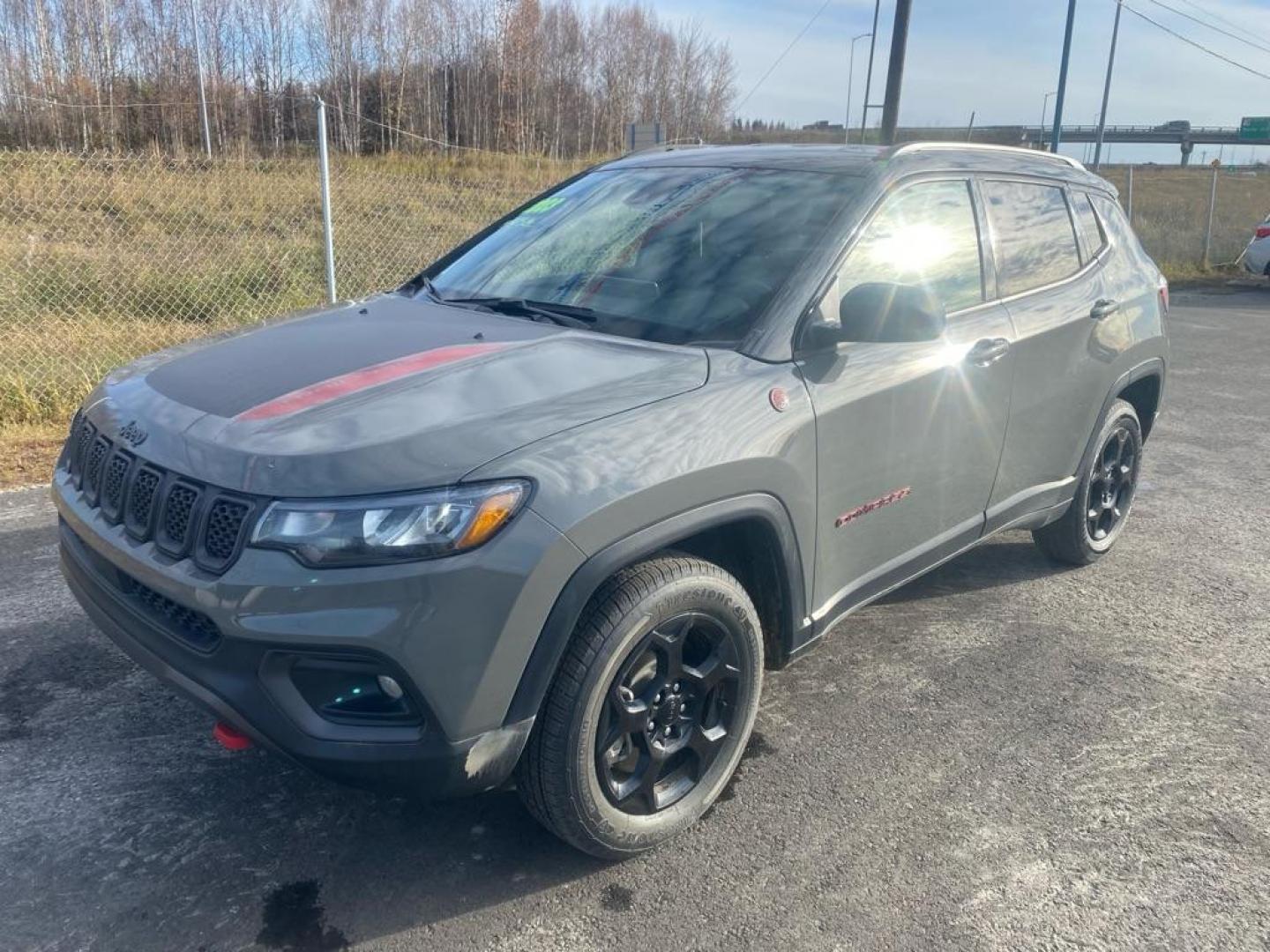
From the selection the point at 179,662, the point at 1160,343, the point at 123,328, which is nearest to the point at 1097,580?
the point at 1160,343

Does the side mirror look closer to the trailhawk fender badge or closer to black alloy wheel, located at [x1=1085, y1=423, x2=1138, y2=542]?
the trailhawk fender badge

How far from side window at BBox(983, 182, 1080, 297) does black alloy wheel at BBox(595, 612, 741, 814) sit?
6.23ft

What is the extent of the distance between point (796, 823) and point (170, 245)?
1058 centimetres

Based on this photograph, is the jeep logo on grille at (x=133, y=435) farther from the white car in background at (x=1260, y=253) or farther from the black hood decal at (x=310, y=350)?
the white car in background at (x=1260, y=253)

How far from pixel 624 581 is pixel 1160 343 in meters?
3.55

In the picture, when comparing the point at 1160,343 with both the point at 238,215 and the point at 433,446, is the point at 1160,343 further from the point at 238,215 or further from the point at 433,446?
the point at 238,215

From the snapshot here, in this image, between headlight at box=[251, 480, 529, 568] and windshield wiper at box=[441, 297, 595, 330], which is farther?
windshield wiper at box=[441, 297, 595, 330]

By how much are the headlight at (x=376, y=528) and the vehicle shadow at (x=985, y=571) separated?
263 cm

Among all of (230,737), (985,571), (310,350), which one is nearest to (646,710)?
(230,737)

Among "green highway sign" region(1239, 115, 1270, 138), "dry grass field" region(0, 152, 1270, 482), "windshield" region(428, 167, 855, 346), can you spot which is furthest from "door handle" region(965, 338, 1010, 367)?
"green highway sign" region(1239, 115, 1270, 138)

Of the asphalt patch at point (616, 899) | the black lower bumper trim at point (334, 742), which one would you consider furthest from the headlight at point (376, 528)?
the asphalt patch at point (616, 899)

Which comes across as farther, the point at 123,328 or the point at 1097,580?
the point at 123,328

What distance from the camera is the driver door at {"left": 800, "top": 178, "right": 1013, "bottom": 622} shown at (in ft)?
9.57

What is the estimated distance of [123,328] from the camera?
8.48 metres
